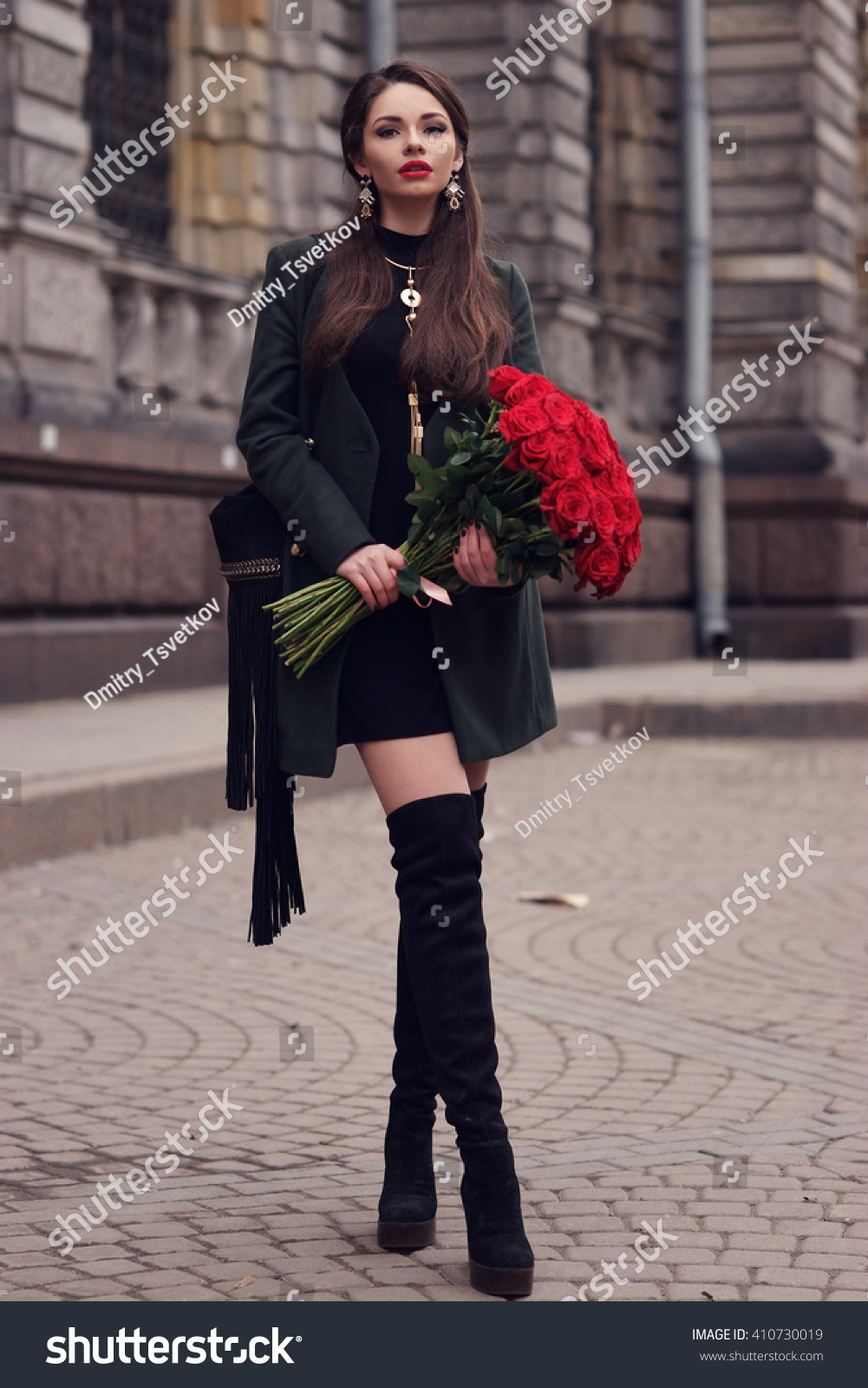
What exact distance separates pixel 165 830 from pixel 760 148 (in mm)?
11903

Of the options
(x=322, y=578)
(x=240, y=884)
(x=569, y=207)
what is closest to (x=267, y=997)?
(x=240, y=884)

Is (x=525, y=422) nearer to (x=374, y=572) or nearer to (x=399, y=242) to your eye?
(x=374, y=572)

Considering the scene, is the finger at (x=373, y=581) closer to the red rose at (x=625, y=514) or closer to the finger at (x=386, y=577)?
the finger at (x=386, y=577)

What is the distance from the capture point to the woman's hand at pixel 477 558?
10.0ft

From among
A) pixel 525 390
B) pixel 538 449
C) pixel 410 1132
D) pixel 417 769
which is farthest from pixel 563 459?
pixel 410 1132

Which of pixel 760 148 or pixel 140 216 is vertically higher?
pixel 760 148

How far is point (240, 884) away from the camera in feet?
23.2

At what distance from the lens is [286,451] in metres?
→ 3.21

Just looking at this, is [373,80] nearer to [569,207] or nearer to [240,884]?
[240,884]

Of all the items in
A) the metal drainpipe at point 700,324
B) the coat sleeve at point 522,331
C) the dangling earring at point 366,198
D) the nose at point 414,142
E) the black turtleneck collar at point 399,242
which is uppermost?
the metal drainpipe at point 700,324

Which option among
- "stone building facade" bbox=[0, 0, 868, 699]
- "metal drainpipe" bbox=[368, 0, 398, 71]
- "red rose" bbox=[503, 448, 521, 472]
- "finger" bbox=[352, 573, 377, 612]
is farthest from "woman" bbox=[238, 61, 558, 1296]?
"metal drainpipe" bbox=[368, 0, 398, 71]

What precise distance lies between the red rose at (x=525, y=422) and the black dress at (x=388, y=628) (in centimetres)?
25

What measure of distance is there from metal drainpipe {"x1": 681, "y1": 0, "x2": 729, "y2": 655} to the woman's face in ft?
46.2
